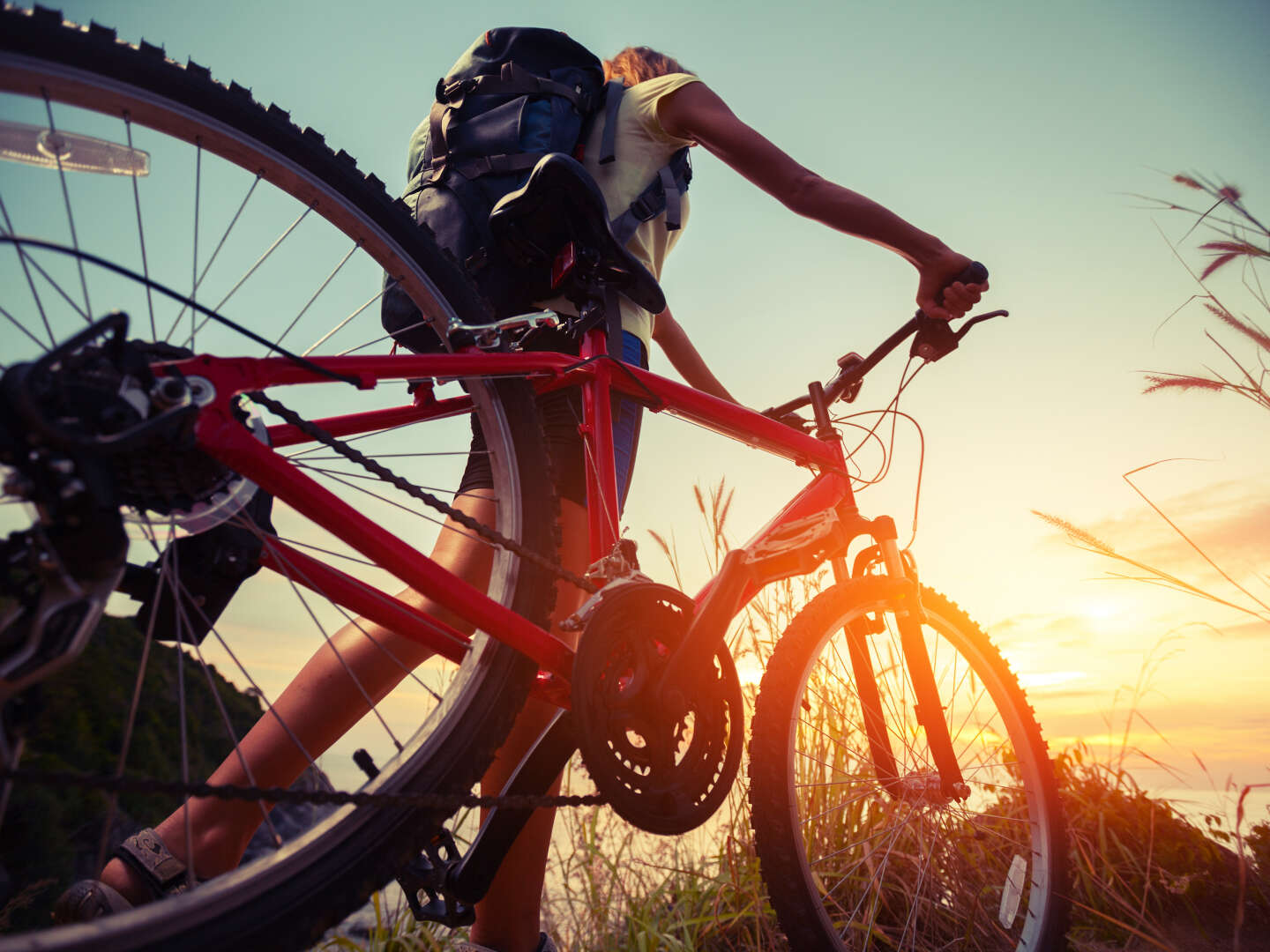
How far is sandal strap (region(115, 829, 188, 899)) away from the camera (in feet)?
3.16

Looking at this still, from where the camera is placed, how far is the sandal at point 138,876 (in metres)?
0.90

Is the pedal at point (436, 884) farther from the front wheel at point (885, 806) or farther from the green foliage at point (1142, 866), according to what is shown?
the green foliage at point (1142, 866)

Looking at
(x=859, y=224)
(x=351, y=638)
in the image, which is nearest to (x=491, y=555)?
(x=351, y=638)

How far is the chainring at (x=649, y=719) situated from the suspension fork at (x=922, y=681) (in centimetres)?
44

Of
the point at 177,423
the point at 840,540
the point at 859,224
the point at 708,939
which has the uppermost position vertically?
the point at 859,224

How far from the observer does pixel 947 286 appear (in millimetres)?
1512

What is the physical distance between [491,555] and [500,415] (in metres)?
0.33

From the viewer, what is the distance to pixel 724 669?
1319mm

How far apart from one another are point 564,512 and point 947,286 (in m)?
0.93

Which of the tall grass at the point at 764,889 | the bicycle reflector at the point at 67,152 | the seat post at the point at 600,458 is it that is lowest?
the tall grass at the point at 764,889

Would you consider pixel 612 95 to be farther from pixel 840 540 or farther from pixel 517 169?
pixel 840 540

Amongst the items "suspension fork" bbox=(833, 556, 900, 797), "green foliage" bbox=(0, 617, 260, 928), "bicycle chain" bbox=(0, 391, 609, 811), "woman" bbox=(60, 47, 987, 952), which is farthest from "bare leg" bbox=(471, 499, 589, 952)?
"green foliage" bbox=(0, 617, 260, 928)

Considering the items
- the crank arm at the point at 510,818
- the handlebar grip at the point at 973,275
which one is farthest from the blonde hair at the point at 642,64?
the crank arm at the point at 510,818

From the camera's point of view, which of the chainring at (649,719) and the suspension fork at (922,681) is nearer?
the chainring at (649,719)
